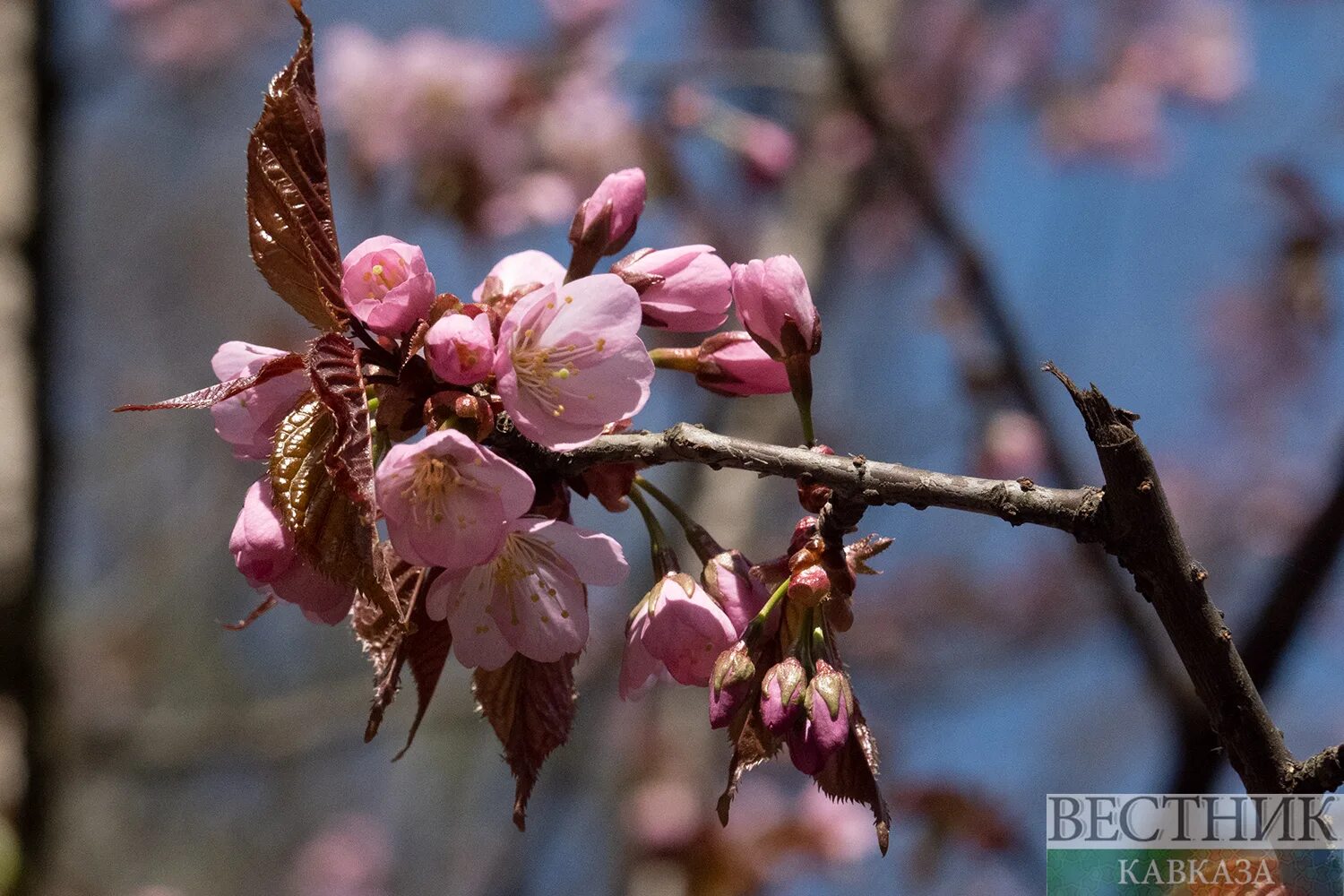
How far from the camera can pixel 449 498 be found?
2.39 ft

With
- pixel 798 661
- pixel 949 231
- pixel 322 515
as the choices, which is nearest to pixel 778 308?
pixel 798 661

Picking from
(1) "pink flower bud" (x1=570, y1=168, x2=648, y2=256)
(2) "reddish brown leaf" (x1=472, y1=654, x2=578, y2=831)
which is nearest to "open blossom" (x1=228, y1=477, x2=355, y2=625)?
(2) "reddish brown leaf" (x1=472, y1=654, x2=578, y2=831)

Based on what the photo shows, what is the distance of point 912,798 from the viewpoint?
2.10 meters

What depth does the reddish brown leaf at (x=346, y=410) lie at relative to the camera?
69cm

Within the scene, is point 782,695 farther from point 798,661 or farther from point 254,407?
point 254,407

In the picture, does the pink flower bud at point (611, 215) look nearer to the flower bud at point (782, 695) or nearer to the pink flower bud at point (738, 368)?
the pink flower bud at point (738, 368)

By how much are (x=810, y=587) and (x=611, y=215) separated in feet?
1.27

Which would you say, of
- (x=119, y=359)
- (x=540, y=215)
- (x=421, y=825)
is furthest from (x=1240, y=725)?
(x=119, y=359)

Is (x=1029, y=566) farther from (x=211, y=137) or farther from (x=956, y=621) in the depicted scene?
(x=211, y=137)

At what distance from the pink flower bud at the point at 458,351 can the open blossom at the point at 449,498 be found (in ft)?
0.16

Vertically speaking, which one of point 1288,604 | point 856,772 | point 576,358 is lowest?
point 856,772

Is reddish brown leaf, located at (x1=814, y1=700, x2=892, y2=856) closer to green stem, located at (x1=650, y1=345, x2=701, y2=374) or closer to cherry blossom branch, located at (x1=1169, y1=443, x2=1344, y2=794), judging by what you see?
green stem, located at (x1=650, y1=345, x2=701, y2=374)

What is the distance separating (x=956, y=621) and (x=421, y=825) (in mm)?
2832

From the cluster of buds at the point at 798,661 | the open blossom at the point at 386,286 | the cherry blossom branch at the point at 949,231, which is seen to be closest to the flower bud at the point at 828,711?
the cluster of buds at the point at 798,661
